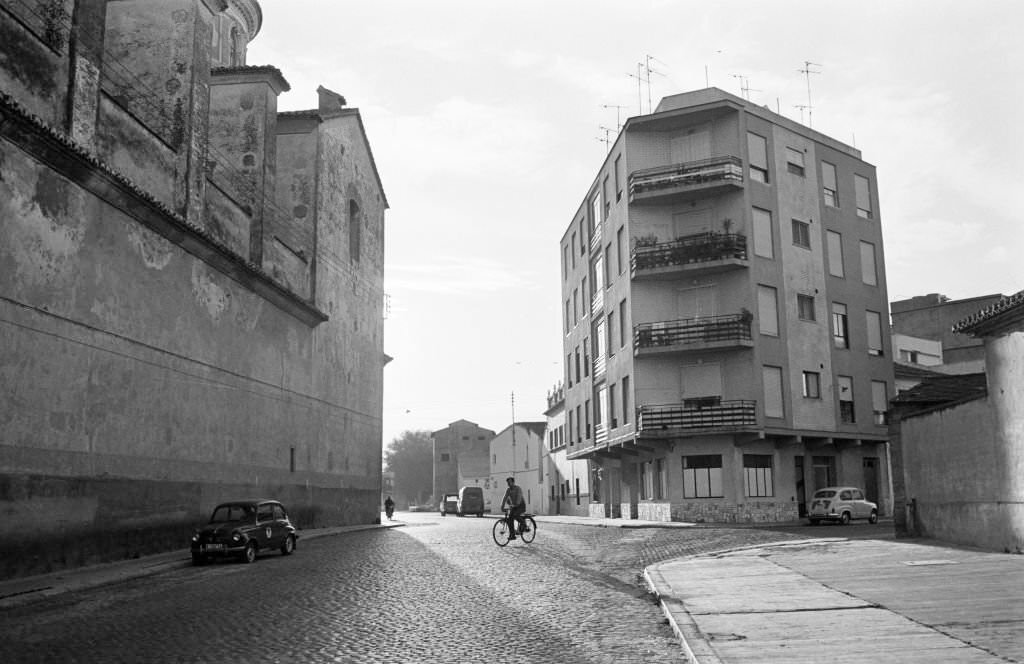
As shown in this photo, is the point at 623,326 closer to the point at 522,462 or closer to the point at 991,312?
the point at 991,312

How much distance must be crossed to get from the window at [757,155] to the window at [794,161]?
1.45 m

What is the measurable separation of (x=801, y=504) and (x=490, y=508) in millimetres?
49528

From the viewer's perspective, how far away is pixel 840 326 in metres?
40.5

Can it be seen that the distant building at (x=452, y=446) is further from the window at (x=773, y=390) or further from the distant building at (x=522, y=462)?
the window at (x=773, y=390)

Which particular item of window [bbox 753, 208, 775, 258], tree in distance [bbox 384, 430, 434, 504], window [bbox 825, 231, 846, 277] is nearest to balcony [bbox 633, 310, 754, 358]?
window [bbox 753, 208, 775, 258]

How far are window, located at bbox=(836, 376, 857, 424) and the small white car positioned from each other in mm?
5543

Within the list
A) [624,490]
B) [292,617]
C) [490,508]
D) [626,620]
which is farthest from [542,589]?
[490,508]

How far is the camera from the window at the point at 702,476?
37125 mm

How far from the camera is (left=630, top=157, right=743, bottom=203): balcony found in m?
38.1

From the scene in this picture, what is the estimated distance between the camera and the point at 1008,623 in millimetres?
8547

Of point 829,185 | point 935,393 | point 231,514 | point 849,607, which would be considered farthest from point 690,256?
point 849,607

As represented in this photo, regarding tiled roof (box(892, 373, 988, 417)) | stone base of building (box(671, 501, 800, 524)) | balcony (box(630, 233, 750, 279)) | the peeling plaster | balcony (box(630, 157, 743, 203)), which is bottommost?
stone base of building (box(671, 501, 800, 524))

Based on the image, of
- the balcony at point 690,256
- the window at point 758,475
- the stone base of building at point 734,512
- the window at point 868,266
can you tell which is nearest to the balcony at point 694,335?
the balcony at point 690,256

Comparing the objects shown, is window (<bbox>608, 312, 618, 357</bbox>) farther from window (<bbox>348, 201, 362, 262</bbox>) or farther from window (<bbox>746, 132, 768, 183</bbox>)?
window (<bbox>348, 201, 362, 262</bbox>)
